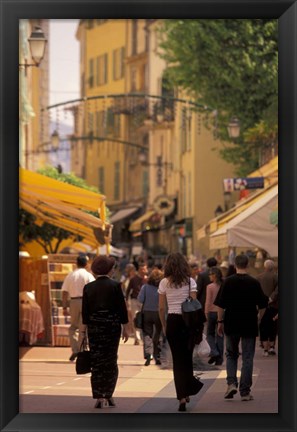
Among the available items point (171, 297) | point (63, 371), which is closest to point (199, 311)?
point (171, 297)

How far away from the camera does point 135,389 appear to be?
18125mm

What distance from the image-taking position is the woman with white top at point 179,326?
15.1 meters

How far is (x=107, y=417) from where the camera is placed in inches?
525

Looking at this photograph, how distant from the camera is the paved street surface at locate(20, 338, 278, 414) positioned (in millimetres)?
15281

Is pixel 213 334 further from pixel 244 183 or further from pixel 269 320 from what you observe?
pixel 244 183

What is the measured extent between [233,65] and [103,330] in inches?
968

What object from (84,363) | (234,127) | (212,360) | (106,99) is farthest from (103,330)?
(106,99)

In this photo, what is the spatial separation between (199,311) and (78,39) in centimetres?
9310

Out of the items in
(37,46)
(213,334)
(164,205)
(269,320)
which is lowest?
(213,334)

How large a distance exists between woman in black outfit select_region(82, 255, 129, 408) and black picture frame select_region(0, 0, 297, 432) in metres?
3.13

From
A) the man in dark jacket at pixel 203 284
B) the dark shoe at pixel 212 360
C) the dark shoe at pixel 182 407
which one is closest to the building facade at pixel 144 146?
the man in dark jacket at pixel 203 284

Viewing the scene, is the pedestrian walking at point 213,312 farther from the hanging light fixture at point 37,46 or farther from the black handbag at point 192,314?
the black handbag at point 192,314

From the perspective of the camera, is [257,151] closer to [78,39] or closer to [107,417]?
[107,417]
